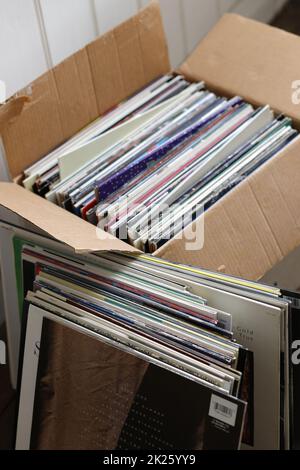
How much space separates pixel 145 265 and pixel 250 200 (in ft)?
0.86

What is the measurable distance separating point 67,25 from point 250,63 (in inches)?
16.7

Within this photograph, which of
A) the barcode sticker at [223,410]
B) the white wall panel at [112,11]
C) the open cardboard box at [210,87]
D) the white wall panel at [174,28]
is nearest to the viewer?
the barcode sticker at [223,410]

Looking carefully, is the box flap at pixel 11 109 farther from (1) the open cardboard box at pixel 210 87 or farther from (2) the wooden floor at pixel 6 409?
(2) the wooden floor at pixel 6 409

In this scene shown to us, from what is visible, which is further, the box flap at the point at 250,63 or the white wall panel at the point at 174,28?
the white wall panel at the point at 174,28

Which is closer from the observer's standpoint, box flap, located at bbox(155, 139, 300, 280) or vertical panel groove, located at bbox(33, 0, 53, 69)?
box flap, located at bbox(155, 139, 300, 280)

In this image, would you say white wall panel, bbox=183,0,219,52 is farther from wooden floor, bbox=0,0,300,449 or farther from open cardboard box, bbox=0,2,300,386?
wooden floor, bbox=0,0,300,449

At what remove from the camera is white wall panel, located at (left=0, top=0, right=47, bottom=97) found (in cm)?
149

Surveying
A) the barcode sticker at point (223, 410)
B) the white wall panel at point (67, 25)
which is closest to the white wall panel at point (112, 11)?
the white wall panel at point (67, 25)

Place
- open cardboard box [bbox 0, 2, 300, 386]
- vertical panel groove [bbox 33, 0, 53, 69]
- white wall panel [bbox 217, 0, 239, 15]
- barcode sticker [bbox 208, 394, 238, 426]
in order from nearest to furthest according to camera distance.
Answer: barcode sticker [bbox 208, 394, 238, 426], open cardboard box [bbox 0, 2, 300, 386], vertical panel groove [bbox 33, 0, 53, 69], white wall panel [bbox 217, 0, 239, 15]

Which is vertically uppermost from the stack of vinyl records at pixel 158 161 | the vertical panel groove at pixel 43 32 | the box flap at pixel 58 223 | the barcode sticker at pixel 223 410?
the vertical panel groove at pixel 43 32

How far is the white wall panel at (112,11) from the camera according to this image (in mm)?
1728

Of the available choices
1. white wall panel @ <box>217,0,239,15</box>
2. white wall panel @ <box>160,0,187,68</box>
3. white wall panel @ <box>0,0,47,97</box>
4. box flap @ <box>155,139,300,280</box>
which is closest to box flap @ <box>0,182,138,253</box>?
box flap @ <box>155,139,300,280</box>

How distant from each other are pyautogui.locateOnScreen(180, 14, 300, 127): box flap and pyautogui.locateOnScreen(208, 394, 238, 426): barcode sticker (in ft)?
2.26

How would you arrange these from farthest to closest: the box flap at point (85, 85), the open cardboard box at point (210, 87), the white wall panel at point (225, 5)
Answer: the white wall panel at point (225, 5), the box flap at point (85, 85), the open cardboard box at point (210, 87)
